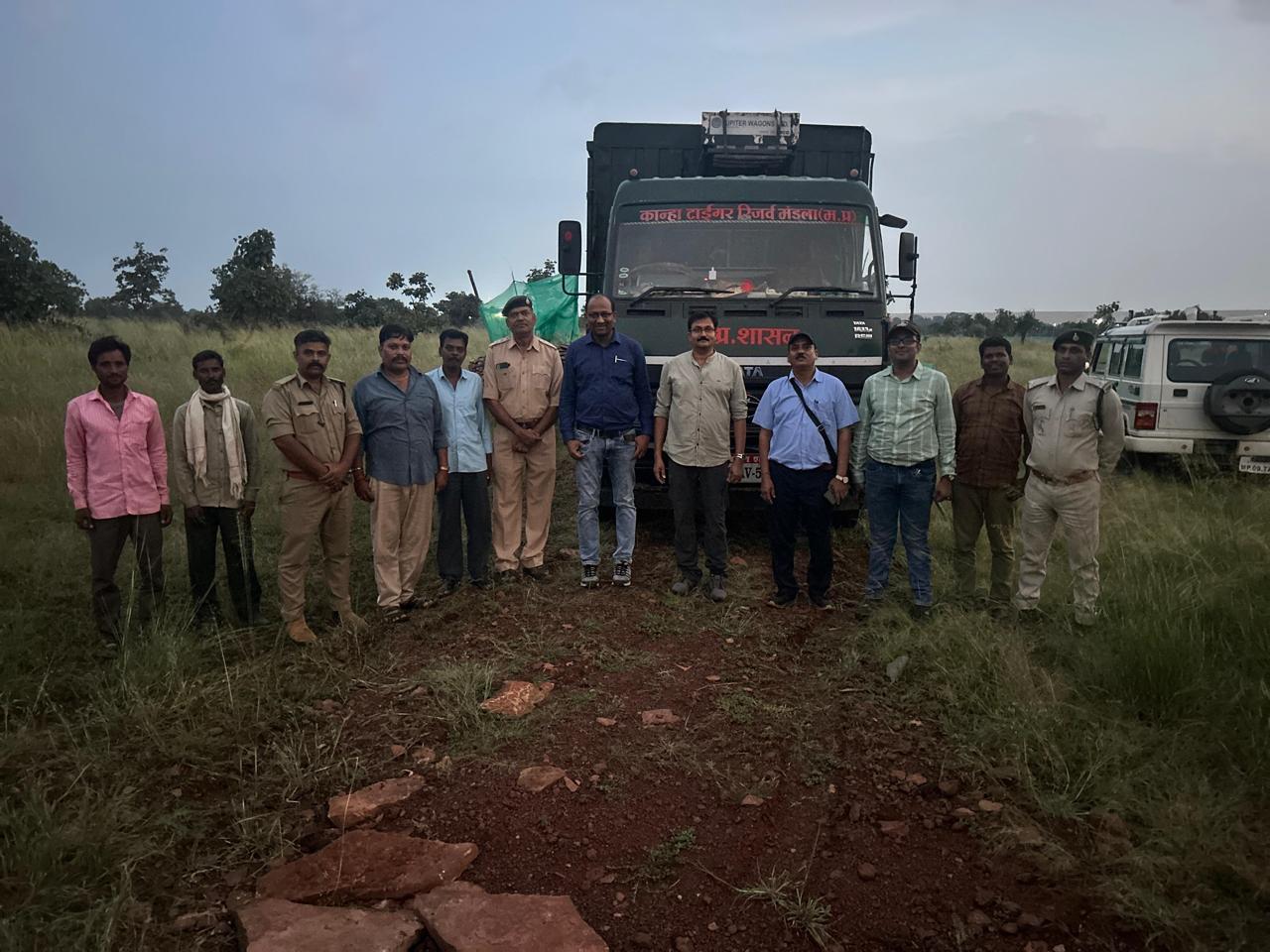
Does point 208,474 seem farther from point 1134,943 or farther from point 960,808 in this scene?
point 1134,943

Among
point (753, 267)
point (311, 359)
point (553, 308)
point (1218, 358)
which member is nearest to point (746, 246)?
point (753, 267)

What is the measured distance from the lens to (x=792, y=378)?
495cm

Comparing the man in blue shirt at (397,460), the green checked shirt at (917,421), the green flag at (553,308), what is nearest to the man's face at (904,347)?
the green checked shirt at (917,421)

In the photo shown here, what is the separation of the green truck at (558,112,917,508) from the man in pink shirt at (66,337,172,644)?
9.59ft

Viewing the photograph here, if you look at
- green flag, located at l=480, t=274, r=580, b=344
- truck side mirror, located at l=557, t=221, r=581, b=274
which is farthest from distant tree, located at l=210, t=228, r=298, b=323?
truck side mirror, located at l=557, t=221, r=581, b=274

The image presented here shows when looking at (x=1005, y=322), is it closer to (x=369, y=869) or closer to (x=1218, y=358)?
(x=1218, y=358)

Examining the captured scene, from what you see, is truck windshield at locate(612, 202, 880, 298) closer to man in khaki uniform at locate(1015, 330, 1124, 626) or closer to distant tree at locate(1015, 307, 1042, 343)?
man in khaki uniform at locate(1015, 330, 1124, 626)

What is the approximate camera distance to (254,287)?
1905 cm

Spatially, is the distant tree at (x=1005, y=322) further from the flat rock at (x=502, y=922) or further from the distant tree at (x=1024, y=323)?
the flat rock at (x=502, y=922)

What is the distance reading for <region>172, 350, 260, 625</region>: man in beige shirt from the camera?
4.48 m

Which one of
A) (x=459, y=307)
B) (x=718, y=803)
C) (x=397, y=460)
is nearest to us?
(x=718, y=803)

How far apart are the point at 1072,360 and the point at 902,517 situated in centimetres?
117

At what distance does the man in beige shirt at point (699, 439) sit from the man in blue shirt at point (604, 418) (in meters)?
0.16

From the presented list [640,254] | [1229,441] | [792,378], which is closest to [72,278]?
[640,254]
